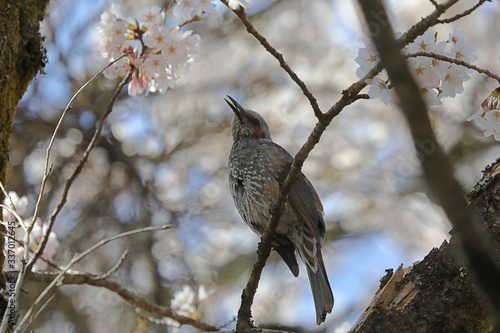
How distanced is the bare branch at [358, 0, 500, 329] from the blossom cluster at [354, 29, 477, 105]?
1076 millimetres

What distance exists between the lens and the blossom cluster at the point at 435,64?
6.81ft

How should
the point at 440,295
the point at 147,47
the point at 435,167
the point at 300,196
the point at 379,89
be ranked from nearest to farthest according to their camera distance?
the point at 435,167
the point at 379,89
the point at 440,295
the point at 147,47
the point at 300,196

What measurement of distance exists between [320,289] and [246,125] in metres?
1.36

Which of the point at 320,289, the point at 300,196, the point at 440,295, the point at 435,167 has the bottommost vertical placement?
the point at 435,167

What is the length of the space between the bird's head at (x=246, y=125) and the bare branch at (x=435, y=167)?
3.24m

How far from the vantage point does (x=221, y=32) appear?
6688 millimetres

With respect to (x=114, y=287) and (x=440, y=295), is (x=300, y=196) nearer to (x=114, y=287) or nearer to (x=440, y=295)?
(x=114, y=287)

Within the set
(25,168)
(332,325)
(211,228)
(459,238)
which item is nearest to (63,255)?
(25,168)

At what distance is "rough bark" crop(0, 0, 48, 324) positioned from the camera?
236cm

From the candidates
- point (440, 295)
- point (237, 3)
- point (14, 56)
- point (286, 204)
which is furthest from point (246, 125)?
point (440, 295)

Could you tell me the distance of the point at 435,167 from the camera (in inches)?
36.9

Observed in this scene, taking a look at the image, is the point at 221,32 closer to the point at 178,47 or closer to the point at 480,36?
the point at 480,36

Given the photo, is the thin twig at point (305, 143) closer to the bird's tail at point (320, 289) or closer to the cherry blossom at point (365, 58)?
the cherry blossom at point (365, 58)

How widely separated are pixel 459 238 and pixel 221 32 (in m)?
5.91
